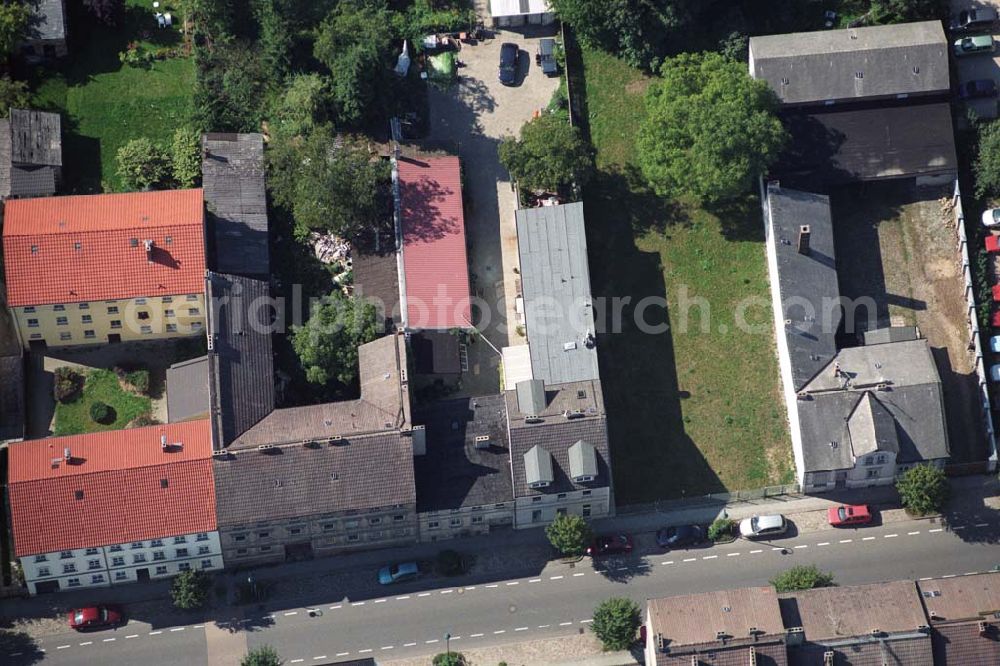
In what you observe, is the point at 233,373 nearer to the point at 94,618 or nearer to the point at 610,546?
the point at 94,618

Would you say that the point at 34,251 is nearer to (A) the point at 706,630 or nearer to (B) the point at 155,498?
(B) the point at 155,498

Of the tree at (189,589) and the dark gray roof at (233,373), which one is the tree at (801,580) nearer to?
the dark gray roof at (233,373)

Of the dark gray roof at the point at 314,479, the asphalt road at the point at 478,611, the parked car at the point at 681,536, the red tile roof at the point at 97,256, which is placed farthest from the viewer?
the parked car at the point at 681,536

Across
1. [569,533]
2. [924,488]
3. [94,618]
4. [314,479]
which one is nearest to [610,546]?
[569,533]

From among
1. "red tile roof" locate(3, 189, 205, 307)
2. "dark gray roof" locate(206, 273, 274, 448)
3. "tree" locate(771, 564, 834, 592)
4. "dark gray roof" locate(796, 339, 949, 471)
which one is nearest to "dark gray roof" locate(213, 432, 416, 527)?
"dark gray roof" locate(206, 273, 274, 448)

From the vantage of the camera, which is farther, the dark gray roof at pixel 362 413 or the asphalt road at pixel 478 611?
the asphalt road at pixel 478 611

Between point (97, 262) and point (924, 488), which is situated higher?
point (97, 262)

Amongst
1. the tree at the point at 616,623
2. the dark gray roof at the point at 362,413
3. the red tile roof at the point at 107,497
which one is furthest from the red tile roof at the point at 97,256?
the tree at the point at 616,623

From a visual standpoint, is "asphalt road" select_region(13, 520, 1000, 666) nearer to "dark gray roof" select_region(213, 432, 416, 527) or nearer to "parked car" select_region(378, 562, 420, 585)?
"parked car" select_region(378, 562, 420, 585)
